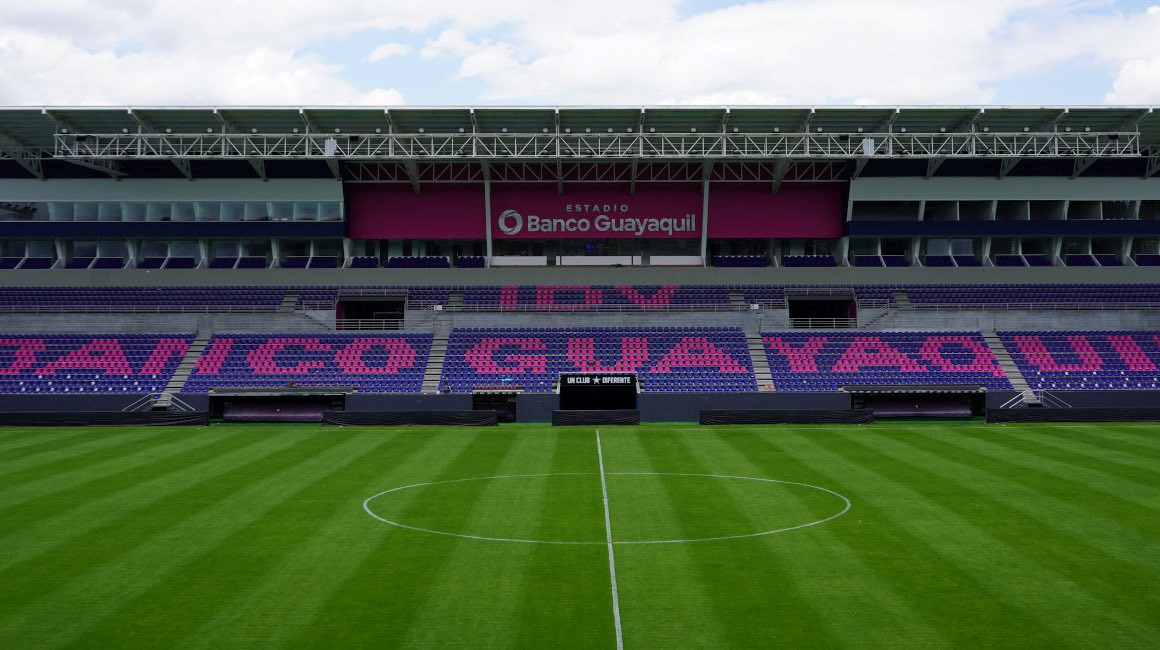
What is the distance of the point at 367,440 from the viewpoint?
111 ft

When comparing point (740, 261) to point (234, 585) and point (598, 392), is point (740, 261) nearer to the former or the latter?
point (598, 392)

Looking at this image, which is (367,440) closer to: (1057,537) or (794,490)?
(794,490)

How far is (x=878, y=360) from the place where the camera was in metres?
46.8

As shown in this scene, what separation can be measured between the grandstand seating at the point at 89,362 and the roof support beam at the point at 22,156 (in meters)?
10.4

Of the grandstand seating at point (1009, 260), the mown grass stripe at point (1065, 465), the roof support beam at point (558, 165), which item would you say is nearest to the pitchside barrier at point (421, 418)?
the roof support beam at point (558, 165)

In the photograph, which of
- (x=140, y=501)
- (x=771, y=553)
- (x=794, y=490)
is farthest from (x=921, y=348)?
(x=140, y=501)

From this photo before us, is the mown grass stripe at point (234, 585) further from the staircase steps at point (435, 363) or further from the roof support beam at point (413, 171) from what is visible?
the roof support beam at point (413, 171)

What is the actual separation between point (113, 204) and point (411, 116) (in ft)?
69.2

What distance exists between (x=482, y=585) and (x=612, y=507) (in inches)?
252

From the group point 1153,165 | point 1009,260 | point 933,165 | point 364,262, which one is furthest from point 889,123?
point 364,262

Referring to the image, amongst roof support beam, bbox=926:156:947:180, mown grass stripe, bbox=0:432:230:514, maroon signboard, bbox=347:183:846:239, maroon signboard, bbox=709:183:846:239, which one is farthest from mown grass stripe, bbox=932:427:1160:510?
mown grass stripe, bbox=0:432:230:514

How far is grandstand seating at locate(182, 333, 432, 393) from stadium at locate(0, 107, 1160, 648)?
0.22 m

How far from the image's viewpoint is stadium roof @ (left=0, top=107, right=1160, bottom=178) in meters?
46.3

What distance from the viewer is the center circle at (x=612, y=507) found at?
1809cm
